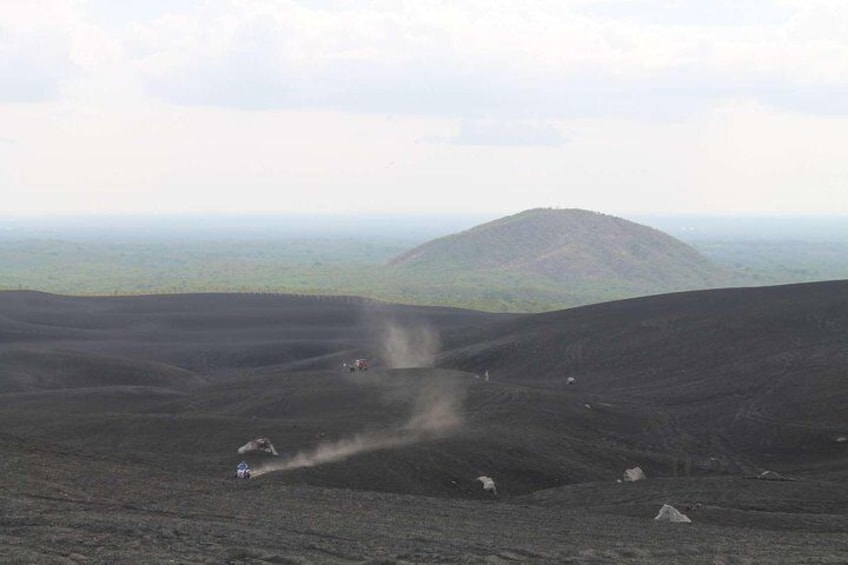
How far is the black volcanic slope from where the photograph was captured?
73.8 feet

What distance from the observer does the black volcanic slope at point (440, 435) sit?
886 inches

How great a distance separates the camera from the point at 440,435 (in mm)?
42156

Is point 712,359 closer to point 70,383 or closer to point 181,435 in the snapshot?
point 181,435

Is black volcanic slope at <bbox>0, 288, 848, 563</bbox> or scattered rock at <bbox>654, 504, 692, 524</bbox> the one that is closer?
black volcanic slope at <bbox>0, 288, 848, 563</bbox>

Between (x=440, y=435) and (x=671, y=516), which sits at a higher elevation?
(x=671, y=516)

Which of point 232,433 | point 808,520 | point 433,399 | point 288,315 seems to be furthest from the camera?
point 288,315

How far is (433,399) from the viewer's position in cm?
5469

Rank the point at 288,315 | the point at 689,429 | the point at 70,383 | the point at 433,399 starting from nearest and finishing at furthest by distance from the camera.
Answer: the point at 689,429, the point at 433,399, the point at 70,383, the point at 288,315

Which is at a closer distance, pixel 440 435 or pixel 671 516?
pixel 671 516

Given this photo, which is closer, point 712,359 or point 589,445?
point 589,445

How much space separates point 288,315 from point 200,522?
8678 cm

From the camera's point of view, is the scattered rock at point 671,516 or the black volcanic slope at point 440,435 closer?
the black volcanic slope at point 440,435

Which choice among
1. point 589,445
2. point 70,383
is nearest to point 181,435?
point 589,445

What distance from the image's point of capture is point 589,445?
45.1m
